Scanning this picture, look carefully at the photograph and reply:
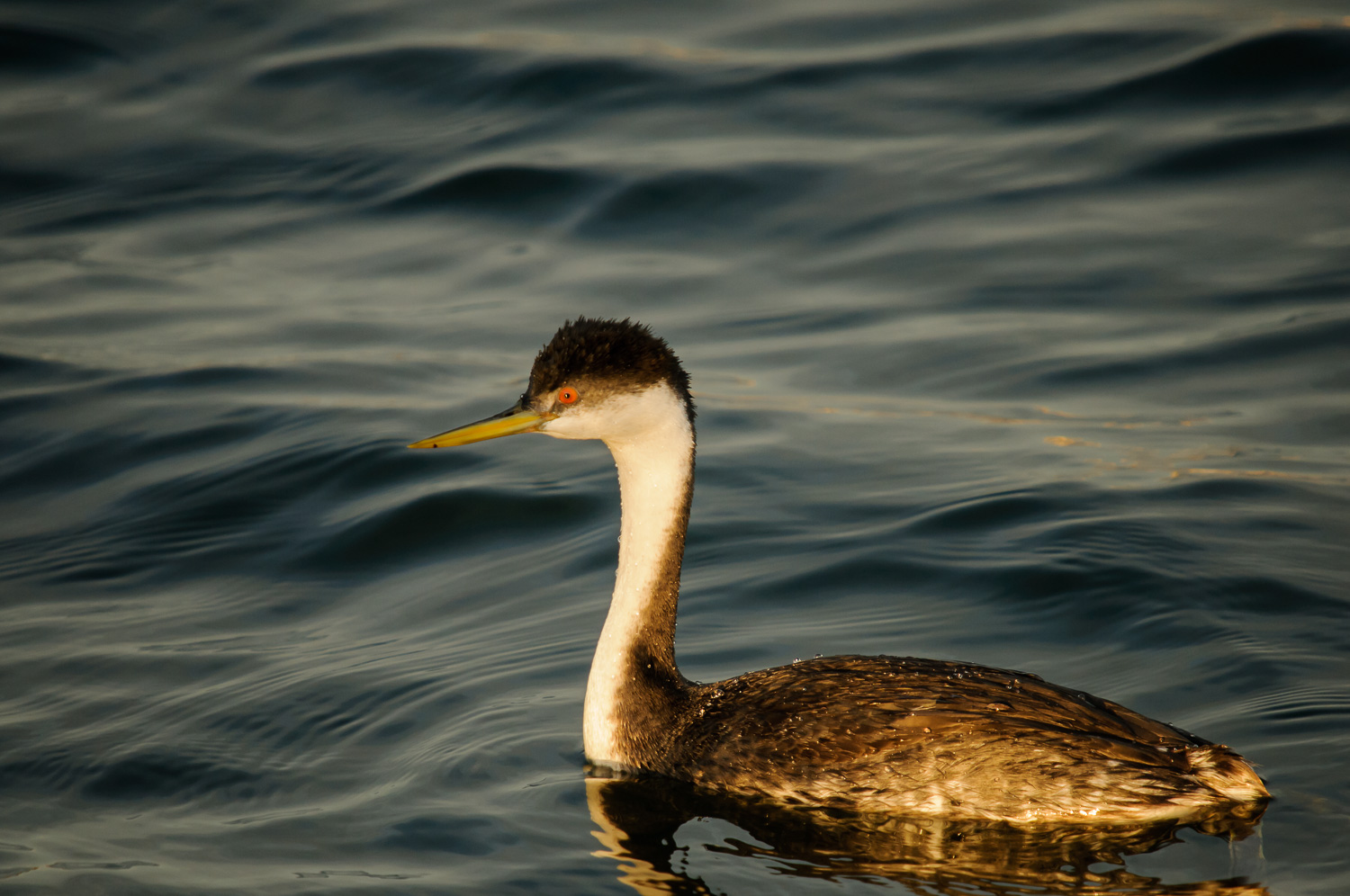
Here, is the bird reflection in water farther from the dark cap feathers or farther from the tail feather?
the dark cap feathers

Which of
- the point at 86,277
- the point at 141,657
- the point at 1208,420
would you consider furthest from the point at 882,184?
the point at 141,657

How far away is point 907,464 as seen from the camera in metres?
9.05

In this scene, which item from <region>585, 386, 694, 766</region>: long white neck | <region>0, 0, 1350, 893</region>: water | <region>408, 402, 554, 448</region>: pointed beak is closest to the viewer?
<region>0, 0, 1350, 893</region>: water

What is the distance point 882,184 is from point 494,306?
3829 mm

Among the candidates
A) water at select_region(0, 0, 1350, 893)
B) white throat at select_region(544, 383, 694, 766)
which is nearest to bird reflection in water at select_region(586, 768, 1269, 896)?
water at select_region(0, 0, 1350, 893)

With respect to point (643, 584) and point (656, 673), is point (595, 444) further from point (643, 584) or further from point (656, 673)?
point (656, 673)

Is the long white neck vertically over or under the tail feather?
over

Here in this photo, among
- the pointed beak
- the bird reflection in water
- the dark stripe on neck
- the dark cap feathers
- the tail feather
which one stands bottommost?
the bird reflection in water

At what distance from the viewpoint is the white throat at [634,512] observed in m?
5.96

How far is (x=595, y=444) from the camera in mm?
10141

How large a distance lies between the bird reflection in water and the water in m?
0.02

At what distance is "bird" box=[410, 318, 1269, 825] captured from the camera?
16.8 ft

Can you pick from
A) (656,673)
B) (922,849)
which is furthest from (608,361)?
(922,849)

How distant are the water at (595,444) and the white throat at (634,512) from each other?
0.36m
